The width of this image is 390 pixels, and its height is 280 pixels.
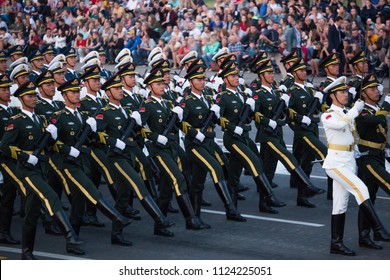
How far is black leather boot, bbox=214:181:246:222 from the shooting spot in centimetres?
1509

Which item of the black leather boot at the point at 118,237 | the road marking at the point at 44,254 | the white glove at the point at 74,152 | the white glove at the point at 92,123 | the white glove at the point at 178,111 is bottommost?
the road marking at the point at 44,254

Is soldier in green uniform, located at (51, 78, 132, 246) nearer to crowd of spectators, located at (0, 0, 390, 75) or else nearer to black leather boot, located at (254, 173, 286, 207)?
black leather boot, located at (254, 173, 286, 207)

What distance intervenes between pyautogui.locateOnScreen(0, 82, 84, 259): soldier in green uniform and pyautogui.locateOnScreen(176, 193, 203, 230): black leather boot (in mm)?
1572

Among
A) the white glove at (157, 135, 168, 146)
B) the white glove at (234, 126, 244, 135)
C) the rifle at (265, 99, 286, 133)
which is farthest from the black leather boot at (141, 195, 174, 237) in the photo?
the rifle at (265, 99, 286, 133)

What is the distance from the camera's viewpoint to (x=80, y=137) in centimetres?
1409

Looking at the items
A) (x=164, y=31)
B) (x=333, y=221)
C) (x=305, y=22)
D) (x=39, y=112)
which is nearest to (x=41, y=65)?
(x=39, y=112)

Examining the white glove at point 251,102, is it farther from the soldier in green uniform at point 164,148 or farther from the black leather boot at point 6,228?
the black leather boot at point 6,228

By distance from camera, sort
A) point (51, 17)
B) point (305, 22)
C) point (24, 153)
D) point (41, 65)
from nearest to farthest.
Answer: point (24, 153)
point (41, 65)
point (305, 22)
point (51, 17)

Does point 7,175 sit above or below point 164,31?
Result: below

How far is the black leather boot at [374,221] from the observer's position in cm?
1338

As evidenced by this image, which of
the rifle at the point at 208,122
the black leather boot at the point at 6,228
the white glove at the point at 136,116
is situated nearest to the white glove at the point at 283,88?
the rifle at the point at 208,122

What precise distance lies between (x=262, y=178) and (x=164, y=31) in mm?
17205

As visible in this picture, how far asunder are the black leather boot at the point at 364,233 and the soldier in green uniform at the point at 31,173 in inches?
125

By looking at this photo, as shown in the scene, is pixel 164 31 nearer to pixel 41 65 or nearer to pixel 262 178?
pixel 41 65
